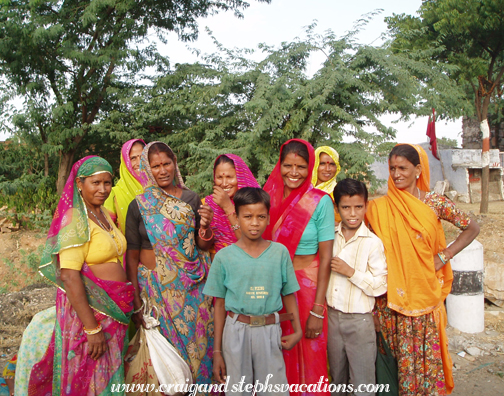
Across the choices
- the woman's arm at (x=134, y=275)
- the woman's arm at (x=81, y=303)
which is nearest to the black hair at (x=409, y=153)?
the woman's arm at (x=134, y=275)

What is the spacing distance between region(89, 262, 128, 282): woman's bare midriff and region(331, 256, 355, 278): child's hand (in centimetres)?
132

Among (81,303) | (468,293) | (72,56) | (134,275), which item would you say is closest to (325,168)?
(134,275)

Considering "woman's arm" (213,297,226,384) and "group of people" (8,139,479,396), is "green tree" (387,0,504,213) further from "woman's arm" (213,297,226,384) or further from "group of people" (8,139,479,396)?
"woman's arm" (213,297,226,384)

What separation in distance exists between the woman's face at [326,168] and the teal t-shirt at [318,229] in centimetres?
123

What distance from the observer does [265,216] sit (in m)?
2.18

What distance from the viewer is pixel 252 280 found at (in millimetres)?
2090

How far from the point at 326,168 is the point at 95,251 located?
2.21 metres

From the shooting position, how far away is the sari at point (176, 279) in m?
2.42

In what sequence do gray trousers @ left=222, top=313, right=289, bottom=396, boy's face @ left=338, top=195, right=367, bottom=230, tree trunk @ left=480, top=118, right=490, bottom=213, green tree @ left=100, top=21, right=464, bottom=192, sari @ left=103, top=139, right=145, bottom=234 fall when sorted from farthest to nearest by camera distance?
1. tree trunk @ left=480, top=118, right=490, bottom=213
2. green tree @ left=100, top=21, right=464, bottom=192
3. sari @ left=103, top=139, right=145, bottom=234
4. boy's face @ left=338, top=195, right=367, bottom=230
5. gray trousers @ left=222, top=313, right=289, bottom=396

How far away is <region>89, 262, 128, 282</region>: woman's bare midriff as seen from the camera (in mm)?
2232

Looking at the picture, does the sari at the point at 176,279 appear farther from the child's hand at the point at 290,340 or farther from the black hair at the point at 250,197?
the child's hand at the point at 290,340

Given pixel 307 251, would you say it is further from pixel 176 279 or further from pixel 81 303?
pixel 81 303

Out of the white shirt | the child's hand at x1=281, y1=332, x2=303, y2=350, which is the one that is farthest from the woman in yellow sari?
the child's hand at x1=281, y1=332, x2=303, y2=350

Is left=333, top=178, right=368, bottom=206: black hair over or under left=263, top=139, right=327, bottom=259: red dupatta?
over
